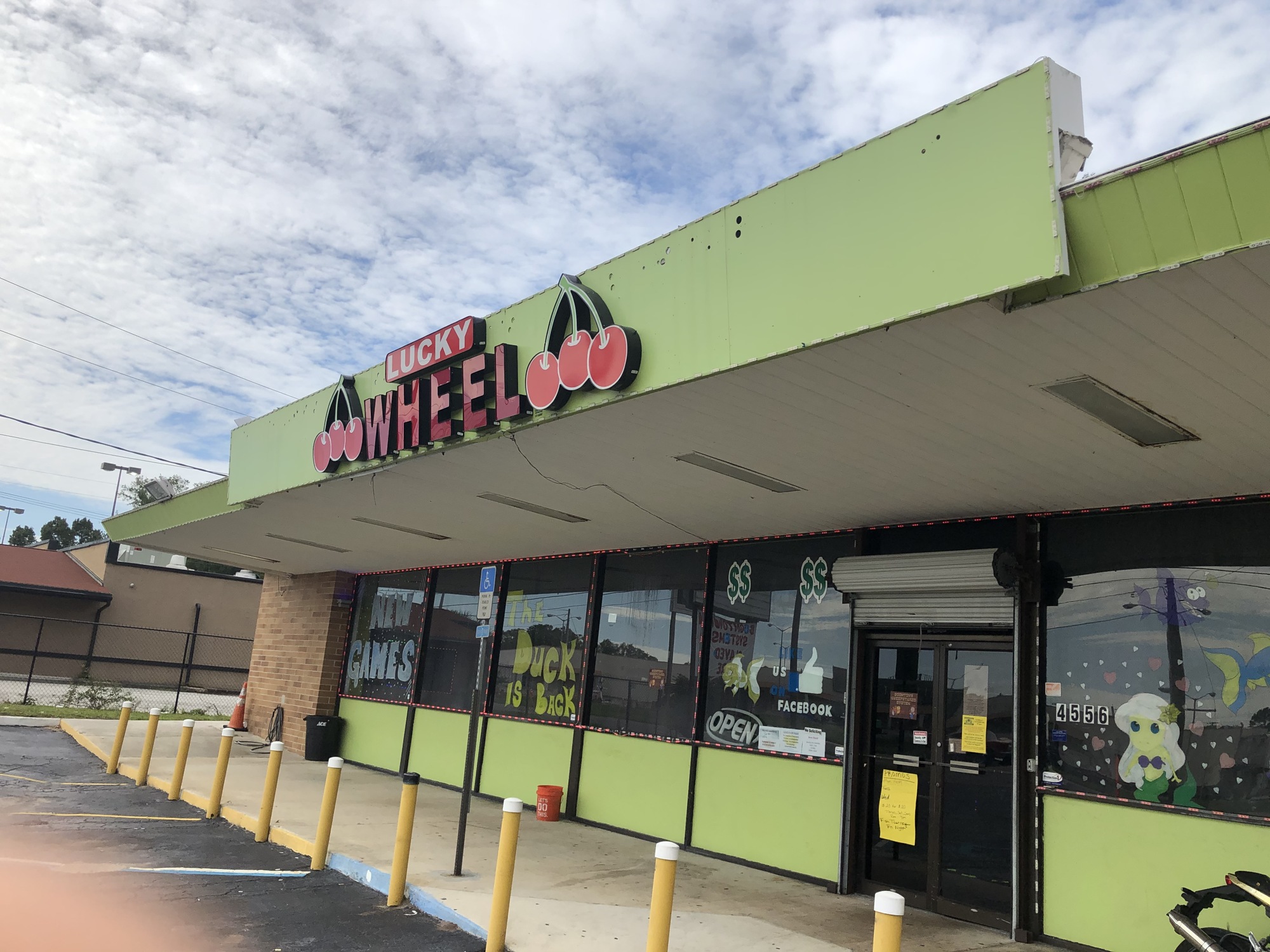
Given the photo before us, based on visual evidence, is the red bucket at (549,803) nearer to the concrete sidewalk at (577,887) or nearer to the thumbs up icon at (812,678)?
the concrete sidewalk at (577,887)

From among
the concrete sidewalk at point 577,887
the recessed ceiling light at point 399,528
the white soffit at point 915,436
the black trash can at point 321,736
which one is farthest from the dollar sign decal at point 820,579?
the black trash can at point 321,736

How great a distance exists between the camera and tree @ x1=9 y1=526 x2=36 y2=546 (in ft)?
420

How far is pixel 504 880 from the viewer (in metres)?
5.86

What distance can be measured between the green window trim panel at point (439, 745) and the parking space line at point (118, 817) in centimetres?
413

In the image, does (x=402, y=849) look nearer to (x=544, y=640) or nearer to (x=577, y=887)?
(x=577, y=887)

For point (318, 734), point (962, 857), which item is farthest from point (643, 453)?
point (318, 734)

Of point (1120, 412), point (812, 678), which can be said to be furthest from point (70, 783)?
point (1120, 412)

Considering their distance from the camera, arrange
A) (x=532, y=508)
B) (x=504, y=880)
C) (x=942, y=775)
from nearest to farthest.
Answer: (x=504, y=880) < (x=942, y=775) < (x=532, y=508)

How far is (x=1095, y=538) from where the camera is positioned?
7.18 m

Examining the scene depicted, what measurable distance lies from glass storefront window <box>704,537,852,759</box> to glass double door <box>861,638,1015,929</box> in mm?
432

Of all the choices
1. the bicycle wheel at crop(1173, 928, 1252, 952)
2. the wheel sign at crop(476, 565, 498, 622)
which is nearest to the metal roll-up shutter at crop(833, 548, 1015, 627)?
the bicycle wheel at crop(1173, 928, 1252, 952)

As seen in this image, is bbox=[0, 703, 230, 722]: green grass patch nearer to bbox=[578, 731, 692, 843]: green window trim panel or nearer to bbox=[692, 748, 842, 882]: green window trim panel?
bbox=[578, 731, 692, 843]: green window trim panel

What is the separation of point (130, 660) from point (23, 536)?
12480 cm

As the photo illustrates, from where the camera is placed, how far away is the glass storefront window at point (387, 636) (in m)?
14.9
